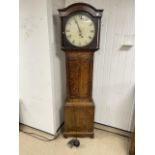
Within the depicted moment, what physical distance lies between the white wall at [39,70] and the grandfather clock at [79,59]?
16 centimetres

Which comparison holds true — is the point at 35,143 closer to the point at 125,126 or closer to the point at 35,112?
the point at 35,112

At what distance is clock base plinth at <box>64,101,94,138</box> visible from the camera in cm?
188

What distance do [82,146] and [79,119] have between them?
309 mm

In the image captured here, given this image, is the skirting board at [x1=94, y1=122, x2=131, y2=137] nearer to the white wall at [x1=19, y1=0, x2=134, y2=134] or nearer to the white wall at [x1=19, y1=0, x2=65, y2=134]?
the white wall at [x1=19, y1=0, x2=134, y2=134]

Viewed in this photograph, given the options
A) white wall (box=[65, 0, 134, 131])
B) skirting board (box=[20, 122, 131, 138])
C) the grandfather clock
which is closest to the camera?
the grandfather clock

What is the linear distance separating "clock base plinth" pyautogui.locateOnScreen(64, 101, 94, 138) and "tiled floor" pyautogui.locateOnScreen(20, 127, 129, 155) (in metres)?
0.08

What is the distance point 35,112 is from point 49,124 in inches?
9.4

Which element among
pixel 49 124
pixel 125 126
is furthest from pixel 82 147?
pixel 125 126

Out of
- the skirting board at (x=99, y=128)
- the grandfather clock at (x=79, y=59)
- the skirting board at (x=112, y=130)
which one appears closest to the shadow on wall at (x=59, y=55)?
the grandfather clock at (x=79, y=59)

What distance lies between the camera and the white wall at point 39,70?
1.62 m

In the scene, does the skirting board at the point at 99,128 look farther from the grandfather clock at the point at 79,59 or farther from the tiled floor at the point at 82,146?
the grandfather clock at the point at 79,59

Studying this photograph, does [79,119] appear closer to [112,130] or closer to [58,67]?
[112,130]

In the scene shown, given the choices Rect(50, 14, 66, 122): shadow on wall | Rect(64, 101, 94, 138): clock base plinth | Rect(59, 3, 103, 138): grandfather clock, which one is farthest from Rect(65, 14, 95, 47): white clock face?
Rect(64, 101, 94, 138): clock base plinth
